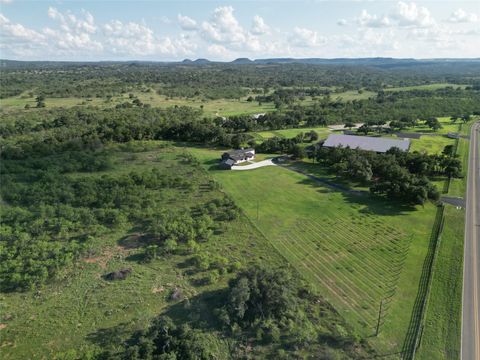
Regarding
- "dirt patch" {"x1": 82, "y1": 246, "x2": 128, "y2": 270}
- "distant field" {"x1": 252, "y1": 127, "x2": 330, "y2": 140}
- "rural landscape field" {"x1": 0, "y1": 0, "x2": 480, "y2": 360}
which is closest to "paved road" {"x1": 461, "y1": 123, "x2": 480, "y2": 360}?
"rural landscape field" {"x1": 0, "y1": 0, "x2": 480, "y2": 360}

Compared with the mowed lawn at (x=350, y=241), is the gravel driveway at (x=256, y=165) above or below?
below

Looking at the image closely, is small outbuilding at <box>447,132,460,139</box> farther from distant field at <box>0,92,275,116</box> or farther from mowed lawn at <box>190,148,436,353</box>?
distant field at <box>0,92,275,116</box>

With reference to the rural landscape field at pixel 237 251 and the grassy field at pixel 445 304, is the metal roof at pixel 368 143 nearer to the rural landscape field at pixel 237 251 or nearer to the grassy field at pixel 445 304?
the rural landscape field at pixel 237 251

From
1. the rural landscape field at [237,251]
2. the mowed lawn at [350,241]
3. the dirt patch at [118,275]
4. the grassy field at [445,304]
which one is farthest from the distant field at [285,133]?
the dirt patch at [118,275]

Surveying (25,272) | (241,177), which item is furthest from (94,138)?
(25,272)

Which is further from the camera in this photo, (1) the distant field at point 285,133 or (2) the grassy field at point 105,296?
(1) the distant field at point 285,133
